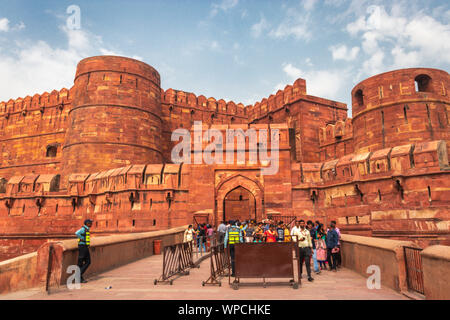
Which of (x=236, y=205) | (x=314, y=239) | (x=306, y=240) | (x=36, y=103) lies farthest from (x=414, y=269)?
(x=36, y=103)

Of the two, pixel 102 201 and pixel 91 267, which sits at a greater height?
pixel 102 201

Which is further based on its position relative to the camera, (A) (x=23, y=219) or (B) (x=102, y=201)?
(A) (x=23, y=219)

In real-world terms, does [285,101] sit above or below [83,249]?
above

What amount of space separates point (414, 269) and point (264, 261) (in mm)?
2222

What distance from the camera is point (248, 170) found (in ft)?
50.3

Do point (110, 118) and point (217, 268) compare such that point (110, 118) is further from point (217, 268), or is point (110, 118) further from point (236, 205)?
point (217, 268)

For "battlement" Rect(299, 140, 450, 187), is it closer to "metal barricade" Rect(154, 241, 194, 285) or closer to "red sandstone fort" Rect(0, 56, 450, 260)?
"red sandstone fort" Rect(0, 56, 450, 260)

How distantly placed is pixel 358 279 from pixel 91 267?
542cm

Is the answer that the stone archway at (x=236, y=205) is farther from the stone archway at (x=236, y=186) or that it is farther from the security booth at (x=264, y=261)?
the security booth at (x=264, y=261)

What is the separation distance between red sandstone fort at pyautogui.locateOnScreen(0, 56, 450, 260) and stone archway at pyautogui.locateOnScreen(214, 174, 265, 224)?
5cm

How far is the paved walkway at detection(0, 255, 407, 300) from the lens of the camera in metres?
4.78
